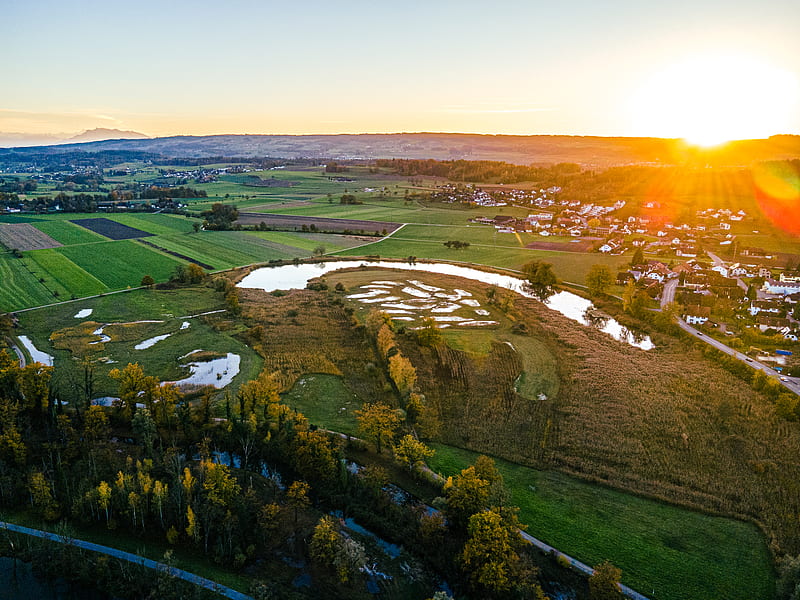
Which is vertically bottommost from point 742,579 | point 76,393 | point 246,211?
point 742,579

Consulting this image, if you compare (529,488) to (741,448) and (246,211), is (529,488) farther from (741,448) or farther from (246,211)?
(246,211)

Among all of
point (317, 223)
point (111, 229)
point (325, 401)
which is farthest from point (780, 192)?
point (111, 229)

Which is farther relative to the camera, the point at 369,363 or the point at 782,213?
the point at 782,213

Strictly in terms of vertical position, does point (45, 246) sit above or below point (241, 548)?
above

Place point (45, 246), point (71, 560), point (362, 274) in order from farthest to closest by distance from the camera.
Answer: point (45, 246) < point (362, 274) < point (71, 560)

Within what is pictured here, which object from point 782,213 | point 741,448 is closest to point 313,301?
point 741,448

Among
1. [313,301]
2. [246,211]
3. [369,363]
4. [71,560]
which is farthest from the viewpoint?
[246,211]

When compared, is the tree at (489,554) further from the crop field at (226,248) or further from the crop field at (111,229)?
the crop field at (111,229)
